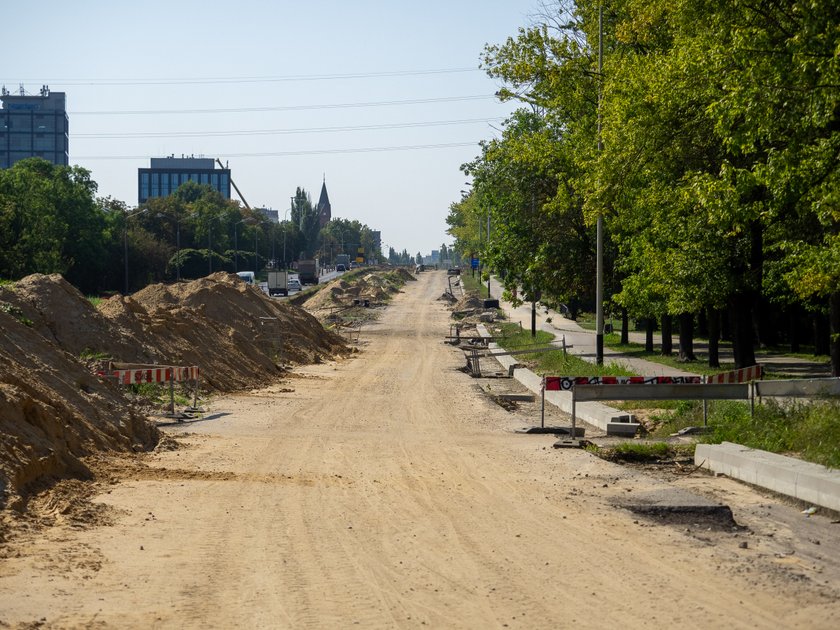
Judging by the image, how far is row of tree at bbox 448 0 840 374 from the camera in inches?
716

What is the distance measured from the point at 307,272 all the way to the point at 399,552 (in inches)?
4850

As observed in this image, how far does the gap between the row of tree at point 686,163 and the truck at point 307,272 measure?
82290 millimetres

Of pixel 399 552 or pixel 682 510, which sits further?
pixel 682 510

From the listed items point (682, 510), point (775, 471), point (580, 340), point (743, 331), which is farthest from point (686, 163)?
point (580, 340)

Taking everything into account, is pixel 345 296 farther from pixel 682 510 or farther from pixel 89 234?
pixel 682 510

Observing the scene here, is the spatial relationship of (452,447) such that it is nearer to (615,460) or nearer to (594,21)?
(615,460)

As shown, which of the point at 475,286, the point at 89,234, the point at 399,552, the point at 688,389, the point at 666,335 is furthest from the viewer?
the point at 475,286

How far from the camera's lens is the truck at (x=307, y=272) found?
131250mm

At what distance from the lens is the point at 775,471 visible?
12383 millimetres

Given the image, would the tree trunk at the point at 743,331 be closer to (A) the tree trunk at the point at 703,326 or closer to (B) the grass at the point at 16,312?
(B) the grass at the point at 16,312

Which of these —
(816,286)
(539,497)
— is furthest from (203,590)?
(816,286)

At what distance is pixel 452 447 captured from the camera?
17812 millimetres

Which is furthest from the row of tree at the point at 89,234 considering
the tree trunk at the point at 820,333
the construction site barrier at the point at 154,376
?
the construction site barrier at the point at 154,376

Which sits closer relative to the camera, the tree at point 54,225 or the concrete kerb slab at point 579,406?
the concrete kerb slab at point 579,406
